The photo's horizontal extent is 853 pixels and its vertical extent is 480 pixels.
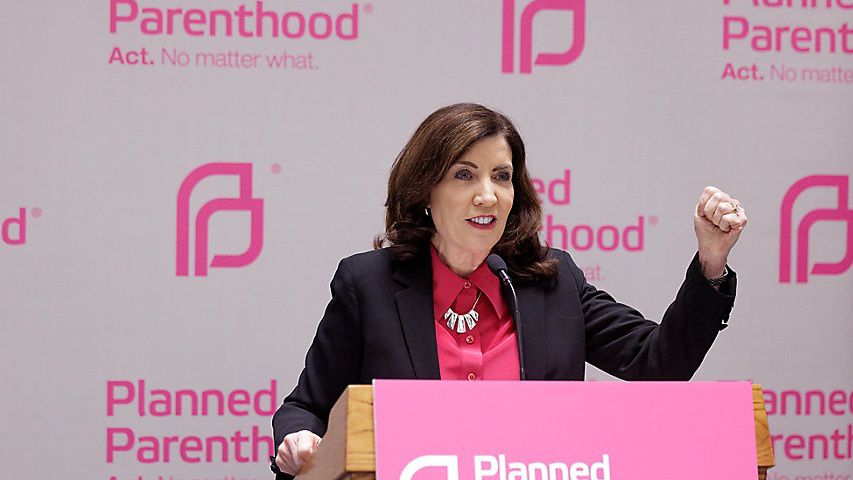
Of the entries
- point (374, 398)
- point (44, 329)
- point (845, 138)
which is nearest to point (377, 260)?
point (374, 398)

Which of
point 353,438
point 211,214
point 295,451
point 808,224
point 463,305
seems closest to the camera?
point 353,438

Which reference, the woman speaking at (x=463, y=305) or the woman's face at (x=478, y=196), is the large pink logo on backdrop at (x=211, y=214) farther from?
the woman's face at (x=478, y=196)

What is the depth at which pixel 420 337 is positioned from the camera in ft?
6.73

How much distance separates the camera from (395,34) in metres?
3.20

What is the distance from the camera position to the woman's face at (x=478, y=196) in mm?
2061

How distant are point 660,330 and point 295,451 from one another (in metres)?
0.73

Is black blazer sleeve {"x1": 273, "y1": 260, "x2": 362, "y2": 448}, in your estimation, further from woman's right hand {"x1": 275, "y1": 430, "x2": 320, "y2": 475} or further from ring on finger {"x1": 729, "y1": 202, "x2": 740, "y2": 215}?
ring on finger {"x1": 729, "y1": 202, "x2": 740, "y2": 215}

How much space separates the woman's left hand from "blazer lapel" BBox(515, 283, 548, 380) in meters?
0.35

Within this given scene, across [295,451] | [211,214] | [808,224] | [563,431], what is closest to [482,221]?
[295,451]

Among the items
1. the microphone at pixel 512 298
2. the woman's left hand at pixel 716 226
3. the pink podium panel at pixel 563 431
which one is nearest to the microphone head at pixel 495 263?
the microphone at pixel 512 298

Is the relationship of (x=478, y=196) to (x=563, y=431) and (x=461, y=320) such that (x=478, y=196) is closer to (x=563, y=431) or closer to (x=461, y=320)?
(x=461, y=320)

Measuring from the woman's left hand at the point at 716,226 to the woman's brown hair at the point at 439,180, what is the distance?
15.3 inches

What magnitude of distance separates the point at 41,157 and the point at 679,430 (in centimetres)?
220

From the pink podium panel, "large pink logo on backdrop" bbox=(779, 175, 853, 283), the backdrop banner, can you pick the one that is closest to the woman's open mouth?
the pink podium panel
